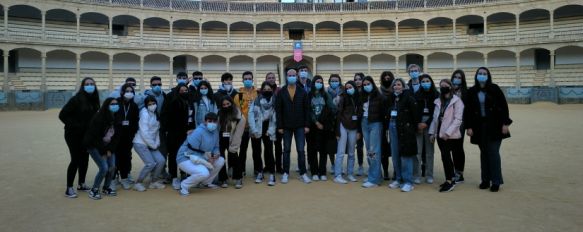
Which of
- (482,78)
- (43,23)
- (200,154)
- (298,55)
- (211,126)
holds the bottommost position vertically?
(200,154)

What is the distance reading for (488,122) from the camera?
6.16m

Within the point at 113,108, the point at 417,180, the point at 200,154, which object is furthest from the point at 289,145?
the point at 113,108

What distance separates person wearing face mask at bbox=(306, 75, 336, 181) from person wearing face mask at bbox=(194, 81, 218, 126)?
174cm

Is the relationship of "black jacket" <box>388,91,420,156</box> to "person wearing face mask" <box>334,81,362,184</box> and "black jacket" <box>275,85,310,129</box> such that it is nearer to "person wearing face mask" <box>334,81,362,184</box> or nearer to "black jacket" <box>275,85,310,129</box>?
"person wearing face mask" <box>334,81,362,184</box>

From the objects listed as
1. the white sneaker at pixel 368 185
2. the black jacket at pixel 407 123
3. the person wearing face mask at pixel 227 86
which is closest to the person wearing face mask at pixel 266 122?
the person wearing face mask at pixel 227 86

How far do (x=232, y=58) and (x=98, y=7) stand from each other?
12271 millimetres

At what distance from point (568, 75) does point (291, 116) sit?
3360 centimetres

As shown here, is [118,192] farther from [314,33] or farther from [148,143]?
[314,33]

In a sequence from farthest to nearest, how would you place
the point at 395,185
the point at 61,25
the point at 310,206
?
the point at 61,25, the point at 395,185, the point at 310,206

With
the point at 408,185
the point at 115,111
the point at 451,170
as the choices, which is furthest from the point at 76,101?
the point at 451,170

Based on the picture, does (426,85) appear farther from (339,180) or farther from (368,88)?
(339,180)

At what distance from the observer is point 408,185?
6.15 m

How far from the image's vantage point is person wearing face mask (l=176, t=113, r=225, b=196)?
6.02 meters

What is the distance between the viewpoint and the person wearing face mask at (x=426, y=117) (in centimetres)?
661
